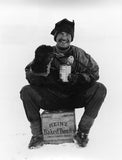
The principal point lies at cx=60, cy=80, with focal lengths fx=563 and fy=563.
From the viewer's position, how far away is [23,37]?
187 centimetres

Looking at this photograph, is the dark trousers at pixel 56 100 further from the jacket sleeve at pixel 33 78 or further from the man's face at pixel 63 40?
the man's face at pixel 63 40

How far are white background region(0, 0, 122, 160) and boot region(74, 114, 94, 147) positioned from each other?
2cm

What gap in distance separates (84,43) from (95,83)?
0.18 metres

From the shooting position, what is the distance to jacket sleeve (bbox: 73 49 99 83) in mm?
1692

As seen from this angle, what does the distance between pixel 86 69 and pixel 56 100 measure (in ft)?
0.43

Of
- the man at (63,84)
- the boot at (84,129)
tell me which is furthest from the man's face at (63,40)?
the boot at (84,129)

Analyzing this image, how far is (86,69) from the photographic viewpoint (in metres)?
1.70

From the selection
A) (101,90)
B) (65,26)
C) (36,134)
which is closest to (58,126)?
(36,134)

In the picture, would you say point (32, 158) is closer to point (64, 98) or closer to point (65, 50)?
point (64, 98)

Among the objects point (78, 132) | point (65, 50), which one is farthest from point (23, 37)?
point (78, 132)

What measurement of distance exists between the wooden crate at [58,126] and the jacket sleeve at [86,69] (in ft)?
0.38

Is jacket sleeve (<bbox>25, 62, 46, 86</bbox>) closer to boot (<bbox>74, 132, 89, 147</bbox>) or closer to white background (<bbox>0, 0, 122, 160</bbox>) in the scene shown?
white background (<bbox>0, 0, 122, 160</bbox>)

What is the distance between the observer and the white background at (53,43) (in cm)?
170

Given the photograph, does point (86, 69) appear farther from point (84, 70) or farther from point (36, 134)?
point (36, 134)
